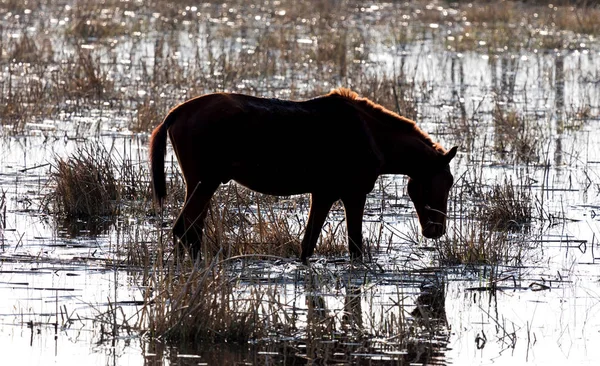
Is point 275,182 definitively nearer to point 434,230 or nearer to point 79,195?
point 434,230

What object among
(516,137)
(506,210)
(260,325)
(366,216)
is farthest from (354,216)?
(516,137)

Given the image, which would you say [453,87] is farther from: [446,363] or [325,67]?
[446,363]

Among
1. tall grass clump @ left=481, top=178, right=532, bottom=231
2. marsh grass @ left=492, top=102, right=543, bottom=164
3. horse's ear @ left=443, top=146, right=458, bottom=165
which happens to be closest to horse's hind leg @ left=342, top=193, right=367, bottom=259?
horse's ear @ left=443, top=146, right=458, bottom=165

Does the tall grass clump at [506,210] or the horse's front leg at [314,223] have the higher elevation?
the tall grass clump at [506,210]

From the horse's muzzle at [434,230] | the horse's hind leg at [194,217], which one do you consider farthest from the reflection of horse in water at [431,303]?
the horse's hind leg at [194,217]

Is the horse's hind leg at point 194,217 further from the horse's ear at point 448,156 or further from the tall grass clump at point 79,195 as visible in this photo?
the tall grass clump at point 79,195

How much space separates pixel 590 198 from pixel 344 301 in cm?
477

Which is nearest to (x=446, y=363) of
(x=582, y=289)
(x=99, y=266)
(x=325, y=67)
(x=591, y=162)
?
(x=582, y=289)

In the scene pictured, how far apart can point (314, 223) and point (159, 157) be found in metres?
1.24

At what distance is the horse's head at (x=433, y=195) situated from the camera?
29.8ft

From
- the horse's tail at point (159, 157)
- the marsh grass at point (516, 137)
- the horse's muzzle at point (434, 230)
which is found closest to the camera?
the horse's tail at point (159, 157)

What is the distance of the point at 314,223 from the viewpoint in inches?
340

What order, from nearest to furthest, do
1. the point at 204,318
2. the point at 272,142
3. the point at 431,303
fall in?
the point at 204,318
the point at 431,303
the point at 272,142

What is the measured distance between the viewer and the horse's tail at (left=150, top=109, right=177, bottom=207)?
8.12 metres
